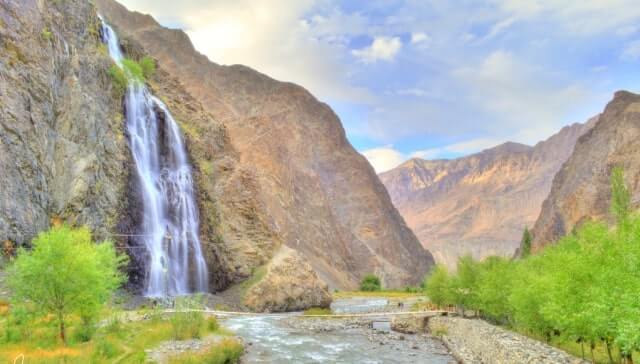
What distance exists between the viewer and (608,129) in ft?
457

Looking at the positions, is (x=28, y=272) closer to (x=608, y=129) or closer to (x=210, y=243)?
(x=210, y=243)

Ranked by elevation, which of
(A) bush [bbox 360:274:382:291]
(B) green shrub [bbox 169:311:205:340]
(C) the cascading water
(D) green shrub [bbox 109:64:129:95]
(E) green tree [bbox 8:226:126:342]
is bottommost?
(A) bush [bbox 360:274:382:291]

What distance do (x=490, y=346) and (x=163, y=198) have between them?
38.8 meters

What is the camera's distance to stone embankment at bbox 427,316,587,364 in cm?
2277

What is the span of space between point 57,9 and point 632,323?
183 ft

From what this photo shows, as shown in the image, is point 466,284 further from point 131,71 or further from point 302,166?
point 302,166

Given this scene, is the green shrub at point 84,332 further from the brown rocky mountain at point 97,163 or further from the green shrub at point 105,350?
the brown rocky mountain at point 97,163

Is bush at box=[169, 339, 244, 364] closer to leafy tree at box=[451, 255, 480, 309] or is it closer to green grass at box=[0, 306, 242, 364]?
green grass at box=[0, 306, 242, 364]

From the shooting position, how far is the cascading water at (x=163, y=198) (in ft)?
171

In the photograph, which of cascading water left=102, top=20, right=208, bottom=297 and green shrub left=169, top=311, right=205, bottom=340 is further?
cascading water left=102, top=20, right=208, bottom=297

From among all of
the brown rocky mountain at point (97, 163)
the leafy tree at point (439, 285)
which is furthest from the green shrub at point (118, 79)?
the leafy tree at point (439, 285)

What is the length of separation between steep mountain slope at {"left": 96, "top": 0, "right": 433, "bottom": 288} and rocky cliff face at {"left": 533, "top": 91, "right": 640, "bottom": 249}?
44.4m

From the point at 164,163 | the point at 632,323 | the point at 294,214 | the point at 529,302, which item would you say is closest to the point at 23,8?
the point at 164,163

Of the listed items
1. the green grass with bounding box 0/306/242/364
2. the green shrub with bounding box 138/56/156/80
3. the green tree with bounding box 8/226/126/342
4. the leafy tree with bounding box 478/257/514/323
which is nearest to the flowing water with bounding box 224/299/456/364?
the green grass with bounding box 0/306/242/364
